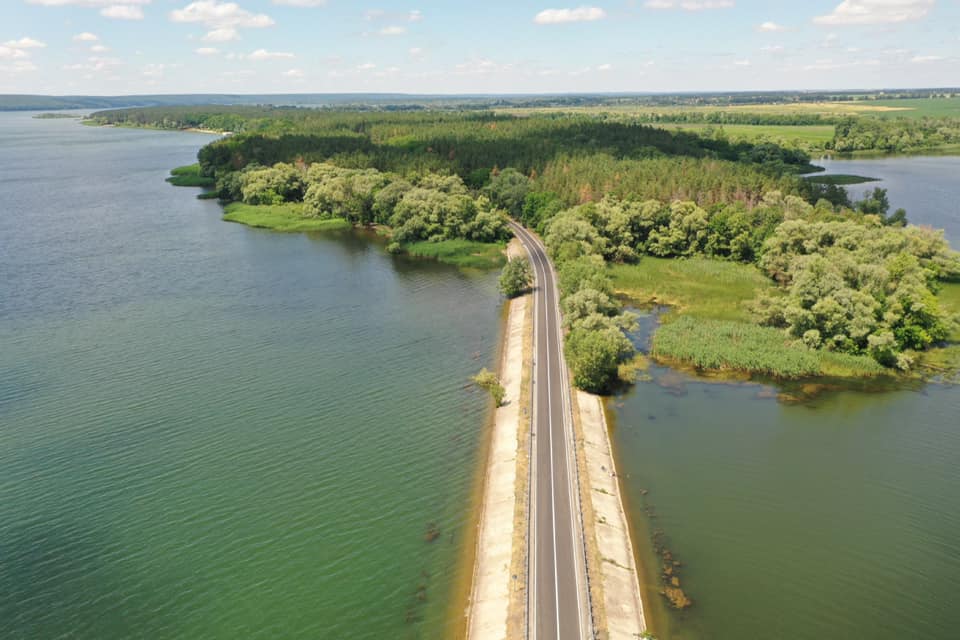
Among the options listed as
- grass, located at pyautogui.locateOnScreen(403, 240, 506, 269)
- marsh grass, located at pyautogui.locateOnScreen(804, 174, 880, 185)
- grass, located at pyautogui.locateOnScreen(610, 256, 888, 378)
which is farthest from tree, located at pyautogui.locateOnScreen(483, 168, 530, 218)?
marsh grass, located at pyautogui.locateOnScreen(804, 174, 880, 185)

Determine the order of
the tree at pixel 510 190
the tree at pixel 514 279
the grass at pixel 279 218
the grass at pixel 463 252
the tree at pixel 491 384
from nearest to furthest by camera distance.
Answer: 1. the tree at pixel 491 384
2. the tree at pixel 514 279
3. the grass at pixel 463 252
4. the grass at pixel 279 218
5. the tree at pixel 510 190

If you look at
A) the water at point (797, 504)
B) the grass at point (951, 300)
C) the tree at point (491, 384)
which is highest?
the grass at point (951, 300)

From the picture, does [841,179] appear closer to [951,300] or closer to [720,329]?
[951,300]

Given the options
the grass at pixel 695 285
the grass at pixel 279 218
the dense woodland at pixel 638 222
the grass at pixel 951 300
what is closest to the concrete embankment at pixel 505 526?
the dense woodland at pixel 638 222

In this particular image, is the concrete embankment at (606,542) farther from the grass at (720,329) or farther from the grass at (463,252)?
the grass at (463,252)

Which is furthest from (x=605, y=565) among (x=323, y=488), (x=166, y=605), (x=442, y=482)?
(x=166, y=605)

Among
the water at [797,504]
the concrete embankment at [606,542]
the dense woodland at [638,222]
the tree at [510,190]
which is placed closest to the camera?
the concrete embankment at [606,542]

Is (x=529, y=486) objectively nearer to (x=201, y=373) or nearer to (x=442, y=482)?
(x=442, y=482)
